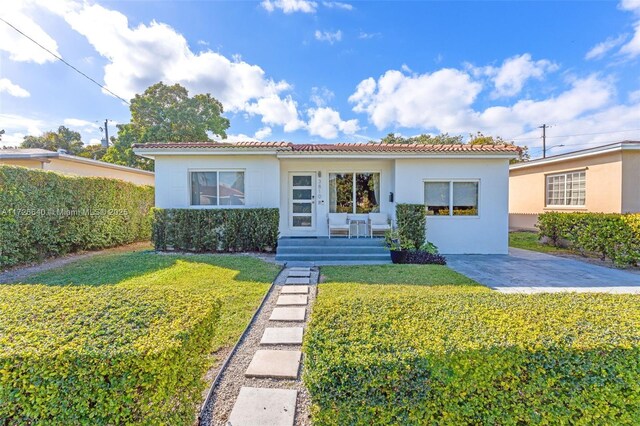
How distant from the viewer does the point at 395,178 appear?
10.5 meters

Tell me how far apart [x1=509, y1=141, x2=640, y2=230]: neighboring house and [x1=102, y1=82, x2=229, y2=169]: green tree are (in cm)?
2504

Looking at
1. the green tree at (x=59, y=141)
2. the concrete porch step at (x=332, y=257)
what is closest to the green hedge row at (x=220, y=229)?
the concrete porch step at (x=332, y=257)

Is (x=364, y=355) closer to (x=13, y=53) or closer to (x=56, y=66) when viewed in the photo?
(x=13, y=53)

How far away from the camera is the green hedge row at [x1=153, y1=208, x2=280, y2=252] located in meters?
9.93

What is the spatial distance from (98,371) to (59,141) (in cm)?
4634

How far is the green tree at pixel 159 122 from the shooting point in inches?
960

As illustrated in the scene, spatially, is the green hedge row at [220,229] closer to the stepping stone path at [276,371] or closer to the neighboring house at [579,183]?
the stepping stone path at [276,371]

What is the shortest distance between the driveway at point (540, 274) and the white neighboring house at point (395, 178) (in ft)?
3.94

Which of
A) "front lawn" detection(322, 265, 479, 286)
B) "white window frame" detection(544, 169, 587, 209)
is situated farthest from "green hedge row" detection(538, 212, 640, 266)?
"front lawn" detection(322, 265, 479, 286)

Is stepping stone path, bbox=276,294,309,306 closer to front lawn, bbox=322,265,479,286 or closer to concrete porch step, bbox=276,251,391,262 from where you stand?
front lawn, bbox=322,265,479,286

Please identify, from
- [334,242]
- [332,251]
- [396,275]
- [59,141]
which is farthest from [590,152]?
[59,141]

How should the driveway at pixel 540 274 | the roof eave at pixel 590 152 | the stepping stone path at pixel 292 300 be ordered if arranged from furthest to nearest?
the roof eave at pixel 590 152
the driveway at pixel 540 274
the stepping stone path at pixel 292 300

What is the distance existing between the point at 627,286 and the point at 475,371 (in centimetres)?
770

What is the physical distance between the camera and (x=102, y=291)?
9.63 ft
